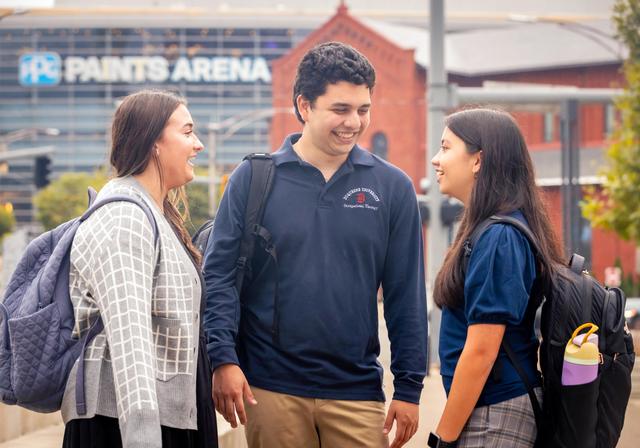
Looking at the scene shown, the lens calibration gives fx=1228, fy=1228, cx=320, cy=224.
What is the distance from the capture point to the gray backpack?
138 inches

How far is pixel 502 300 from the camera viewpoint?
3.83 m

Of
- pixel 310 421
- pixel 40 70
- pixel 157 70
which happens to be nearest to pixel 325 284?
pixel 310 421

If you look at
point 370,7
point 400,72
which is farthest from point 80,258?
point 370,7

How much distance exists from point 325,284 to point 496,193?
2.32 feet

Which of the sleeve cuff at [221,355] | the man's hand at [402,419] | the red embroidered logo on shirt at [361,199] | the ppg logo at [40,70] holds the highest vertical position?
the ppg logo at [40,70]

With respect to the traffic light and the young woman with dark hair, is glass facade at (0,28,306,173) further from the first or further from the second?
the young woman with dark hair

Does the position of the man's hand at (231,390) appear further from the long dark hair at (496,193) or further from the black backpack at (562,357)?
the black backpack at (562,357)

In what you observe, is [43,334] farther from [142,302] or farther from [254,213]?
[254,213]

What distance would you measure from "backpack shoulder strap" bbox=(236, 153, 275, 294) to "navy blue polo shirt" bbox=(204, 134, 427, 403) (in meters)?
0.02

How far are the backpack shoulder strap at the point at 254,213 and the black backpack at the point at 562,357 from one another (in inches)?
32.1

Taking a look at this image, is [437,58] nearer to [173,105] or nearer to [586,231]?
[173,105]

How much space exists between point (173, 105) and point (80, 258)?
69 centimetres

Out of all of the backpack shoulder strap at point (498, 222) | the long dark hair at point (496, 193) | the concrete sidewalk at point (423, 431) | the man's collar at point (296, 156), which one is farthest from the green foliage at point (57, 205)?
the backpack shoulder strap at point (498, 222)

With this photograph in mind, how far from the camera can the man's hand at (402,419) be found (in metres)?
4.42
